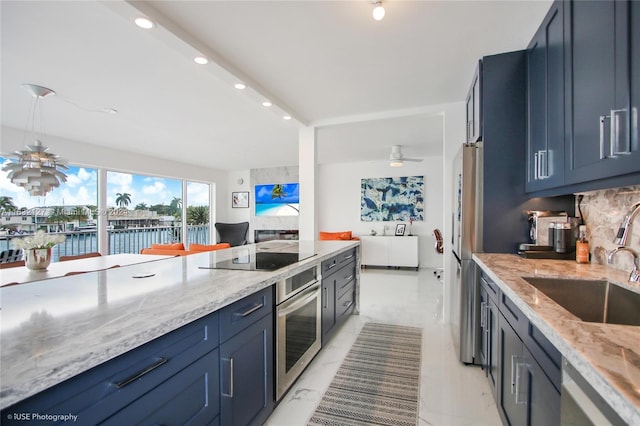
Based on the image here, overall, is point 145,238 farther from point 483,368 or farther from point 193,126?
point 483,368

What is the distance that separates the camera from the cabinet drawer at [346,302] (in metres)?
2.91

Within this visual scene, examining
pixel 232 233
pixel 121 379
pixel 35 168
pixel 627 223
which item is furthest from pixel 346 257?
pixel 232 233

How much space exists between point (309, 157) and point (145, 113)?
6.79 ft

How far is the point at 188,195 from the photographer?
288 inches

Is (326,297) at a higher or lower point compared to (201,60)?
lower

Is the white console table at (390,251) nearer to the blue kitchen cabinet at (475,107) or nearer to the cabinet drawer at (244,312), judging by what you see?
the blue kitchen cabinet at (475,107)

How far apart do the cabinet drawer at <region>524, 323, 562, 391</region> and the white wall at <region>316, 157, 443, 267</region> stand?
5486 millimetres

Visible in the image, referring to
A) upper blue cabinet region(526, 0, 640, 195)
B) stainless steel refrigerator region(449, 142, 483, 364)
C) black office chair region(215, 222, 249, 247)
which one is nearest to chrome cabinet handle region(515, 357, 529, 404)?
upper blue cabinet region(526, 0, 640, 195)

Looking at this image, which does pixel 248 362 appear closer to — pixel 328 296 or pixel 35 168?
pixel 328 296

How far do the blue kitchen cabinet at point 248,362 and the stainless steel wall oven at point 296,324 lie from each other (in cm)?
9

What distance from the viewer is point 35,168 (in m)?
2.76

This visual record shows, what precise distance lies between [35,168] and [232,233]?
5.32 metres

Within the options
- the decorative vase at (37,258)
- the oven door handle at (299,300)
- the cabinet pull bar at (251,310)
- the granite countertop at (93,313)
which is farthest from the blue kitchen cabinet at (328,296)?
the decorative vase at (37,258)

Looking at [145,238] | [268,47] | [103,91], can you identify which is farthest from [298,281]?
[145,238]
